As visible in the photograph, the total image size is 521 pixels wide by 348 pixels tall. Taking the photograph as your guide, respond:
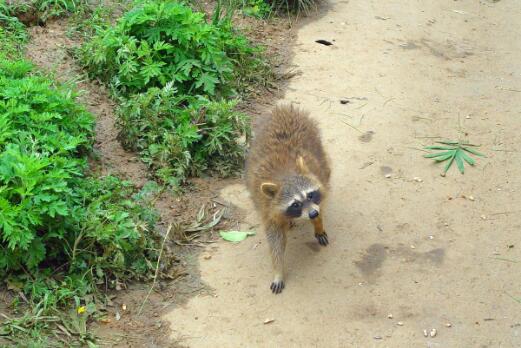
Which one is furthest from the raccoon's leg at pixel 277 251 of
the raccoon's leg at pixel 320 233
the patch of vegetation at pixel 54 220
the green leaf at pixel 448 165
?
the green leaf at pixel 448 165

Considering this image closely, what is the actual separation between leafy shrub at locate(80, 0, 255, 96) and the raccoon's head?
2167 mm

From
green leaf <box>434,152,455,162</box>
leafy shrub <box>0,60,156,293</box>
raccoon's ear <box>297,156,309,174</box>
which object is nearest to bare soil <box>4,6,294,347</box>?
leafy shrub <box>0,60,156,293</box>

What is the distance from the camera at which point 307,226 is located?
636 cm

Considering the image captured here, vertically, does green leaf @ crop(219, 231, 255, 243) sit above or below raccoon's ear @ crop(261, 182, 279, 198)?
below

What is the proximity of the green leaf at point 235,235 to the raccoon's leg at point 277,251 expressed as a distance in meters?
0.54

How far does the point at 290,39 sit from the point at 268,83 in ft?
4.55

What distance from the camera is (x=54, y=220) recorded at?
5309mm

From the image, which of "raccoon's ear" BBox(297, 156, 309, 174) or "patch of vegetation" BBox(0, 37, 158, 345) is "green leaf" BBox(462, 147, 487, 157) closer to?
"raccoon's ear" BBox(297, 156, 309, 174)

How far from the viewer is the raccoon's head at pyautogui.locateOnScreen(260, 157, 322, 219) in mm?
5488

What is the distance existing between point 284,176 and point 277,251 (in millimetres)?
642

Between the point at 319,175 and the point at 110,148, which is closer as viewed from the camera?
the point at 319,175

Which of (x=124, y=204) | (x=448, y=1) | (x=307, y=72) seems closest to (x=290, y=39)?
(x=307, y=72)

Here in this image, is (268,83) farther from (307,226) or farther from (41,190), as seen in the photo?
(41,190)

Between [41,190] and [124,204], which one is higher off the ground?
[41,190]
